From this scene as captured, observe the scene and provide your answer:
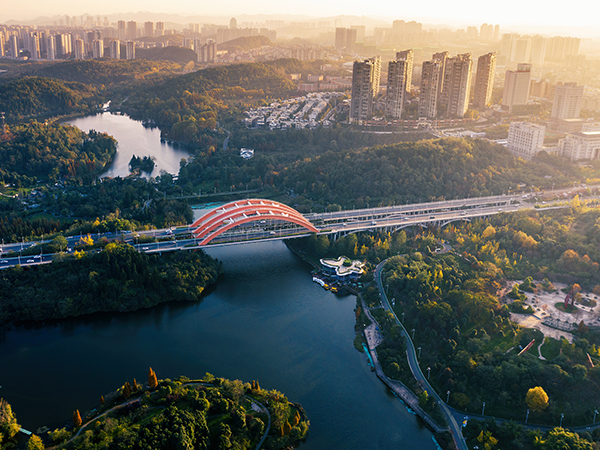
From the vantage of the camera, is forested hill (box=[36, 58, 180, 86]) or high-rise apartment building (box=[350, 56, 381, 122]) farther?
forested hill (box=[36, 58, 180, 86])

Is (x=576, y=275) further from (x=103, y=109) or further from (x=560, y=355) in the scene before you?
(x=103, y=109)

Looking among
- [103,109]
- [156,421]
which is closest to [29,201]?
[156,421]

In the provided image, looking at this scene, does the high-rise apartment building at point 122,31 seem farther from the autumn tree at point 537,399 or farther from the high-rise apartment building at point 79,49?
the autumn tree at point 537,399

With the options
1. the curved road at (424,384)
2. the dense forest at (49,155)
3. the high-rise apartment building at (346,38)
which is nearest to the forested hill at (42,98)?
the dense forest at (49,155)

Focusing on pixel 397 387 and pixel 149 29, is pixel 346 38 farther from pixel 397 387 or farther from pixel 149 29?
pixel 397 387

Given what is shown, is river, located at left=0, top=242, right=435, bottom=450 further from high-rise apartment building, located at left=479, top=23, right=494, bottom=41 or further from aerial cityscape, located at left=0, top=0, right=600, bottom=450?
high-rise apartment building, located at left=479, top=23, right=494, bottom=41

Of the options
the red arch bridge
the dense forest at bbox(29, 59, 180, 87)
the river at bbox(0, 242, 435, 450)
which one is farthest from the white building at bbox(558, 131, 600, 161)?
the dense forest at bbox(29, 59, 180, 87)
